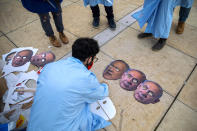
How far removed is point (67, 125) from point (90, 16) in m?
2.49

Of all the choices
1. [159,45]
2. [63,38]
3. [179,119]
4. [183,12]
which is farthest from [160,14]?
[63,38]

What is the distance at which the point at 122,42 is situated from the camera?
7.72 feet

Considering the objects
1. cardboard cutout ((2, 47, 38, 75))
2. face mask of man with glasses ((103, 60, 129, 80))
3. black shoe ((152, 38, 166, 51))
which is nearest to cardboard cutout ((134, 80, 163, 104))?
face mask of man with glasses ((103, 60, 129, 80))

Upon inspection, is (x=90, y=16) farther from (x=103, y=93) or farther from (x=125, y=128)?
(x=125, y=128)

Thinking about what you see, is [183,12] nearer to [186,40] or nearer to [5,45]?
[186,40]

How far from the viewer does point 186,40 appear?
7.52 feet

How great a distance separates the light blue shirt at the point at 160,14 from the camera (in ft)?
5.82

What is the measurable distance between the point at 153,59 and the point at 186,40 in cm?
78

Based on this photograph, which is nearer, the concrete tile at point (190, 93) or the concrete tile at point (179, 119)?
the concrete tile at point (179, 119)

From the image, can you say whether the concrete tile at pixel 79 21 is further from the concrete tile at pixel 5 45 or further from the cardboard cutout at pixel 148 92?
the cardboard cutout at pixel 148 92

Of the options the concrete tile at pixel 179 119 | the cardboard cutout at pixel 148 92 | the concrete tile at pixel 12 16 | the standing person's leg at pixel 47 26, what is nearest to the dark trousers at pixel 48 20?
the standing person's leg at pixel 47 26

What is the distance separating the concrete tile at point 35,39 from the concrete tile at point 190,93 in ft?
5.87

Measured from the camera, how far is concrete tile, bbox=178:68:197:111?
158cm

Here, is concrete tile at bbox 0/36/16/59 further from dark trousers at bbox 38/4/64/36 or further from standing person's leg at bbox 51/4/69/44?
standing person's leg at bbox 51/4/69/44
